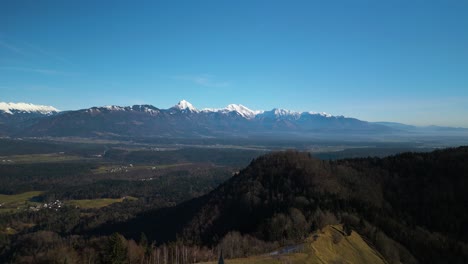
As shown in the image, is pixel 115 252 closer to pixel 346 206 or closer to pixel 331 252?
pixel 331 252

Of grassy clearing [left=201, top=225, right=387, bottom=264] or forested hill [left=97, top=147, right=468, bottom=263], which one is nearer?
grassy clearing [left=201, top=225, right=387, bottom=264]

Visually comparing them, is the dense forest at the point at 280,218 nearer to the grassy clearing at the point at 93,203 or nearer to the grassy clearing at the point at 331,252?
the grassy clearing at the point at 331,252

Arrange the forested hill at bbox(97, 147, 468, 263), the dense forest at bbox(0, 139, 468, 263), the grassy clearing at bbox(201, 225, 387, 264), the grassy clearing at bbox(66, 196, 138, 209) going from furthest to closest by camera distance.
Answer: the grassy clearing at bbox(66, 196, 138, 209) < the forested hill at bbox(97, 147, 468, 263) < the dense forest at bbox(0, 139, 468, 263) < the grassy clearing at bbox(201, 225, 387, 264)

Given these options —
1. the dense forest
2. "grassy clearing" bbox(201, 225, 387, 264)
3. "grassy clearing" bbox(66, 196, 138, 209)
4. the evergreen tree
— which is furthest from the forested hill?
"grassy clearing" bbox(66, 196, 138, 209)

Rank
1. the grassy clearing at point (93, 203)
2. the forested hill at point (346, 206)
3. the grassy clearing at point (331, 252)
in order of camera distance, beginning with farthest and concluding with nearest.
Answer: the grassy clearing at point (93, 203) < the forested hill at point (346, 206) < the grassy clearing at point (331, 252)

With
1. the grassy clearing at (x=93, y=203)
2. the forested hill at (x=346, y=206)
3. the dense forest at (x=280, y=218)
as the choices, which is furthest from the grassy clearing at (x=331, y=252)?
the grassy clearing at (x=93, y=203)

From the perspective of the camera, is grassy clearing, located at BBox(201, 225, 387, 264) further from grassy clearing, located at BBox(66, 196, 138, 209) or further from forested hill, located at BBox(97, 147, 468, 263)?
grassy clearing, located at BBox(66, 196, 138, 209)

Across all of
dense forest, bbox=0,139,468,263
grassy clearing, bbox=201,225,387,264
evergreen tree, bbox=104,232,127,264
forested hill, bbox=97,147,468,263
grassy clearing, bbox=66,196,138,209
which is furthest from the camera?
grassy clearing, bbox=66,196,138,209

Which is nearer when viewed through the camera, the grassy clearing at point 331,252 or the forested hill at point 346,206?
the grassy clearing at point 331,252
